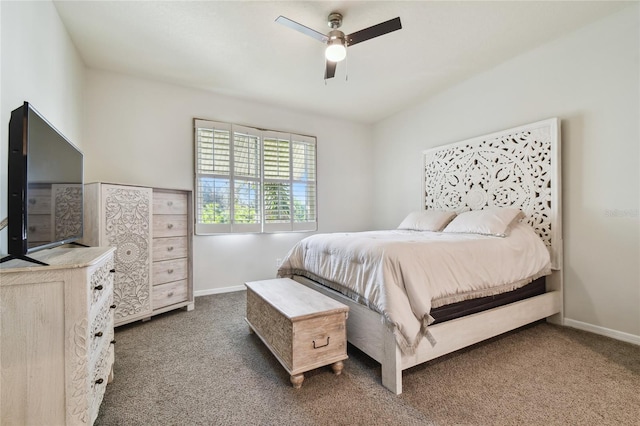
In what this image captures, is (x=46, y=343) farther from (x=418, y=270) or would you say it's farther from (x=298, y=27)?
(x=298, y=27)

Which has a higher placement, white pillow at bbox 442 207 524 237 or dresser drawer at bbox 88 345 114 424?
white pillow at bbox 442 207 524 237

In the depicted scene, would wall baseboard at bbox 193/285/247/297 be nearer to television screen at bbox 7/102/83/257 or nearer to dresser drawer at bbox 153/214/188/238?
dresser drawer at bbox 153/214/188/238

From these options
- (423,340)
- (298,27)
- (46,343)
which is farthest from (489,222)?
(46,343)

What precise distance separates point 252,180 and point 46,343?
2.98 meters

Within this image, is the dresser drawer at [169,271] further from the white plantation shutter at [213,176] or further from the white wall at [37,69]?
the white wall at [37,69]

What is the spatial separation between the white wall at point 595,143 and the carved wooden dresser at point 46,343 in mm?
3562

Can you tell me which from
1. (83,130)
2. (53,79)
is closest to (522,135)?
(53,79)

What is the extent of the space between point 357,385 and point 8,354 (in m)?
1.60

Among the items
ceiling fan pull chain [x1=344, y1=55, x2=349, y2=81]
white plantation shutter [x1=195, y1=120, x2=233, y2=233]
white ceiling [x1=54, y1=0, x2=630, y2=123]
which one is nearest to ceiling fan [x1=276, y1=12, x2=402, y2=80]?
white ceiling [x1=54, y1=0, x2=630, y2=123]

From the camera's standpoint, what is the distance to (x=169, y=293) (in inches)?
113

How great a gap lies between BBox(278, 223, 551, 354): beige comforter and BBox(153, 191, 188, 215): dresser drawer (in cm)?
152

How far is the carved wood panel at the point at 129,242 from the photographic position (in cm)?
247

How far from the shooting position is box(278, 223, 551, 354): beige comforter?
166cm

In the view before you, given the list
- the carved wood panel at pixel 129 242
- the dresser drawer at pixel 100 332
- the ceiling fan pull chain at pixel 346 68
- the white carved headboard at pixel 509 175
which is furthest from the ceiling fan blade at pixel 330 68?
the dresser drawer at pixel 100 332
